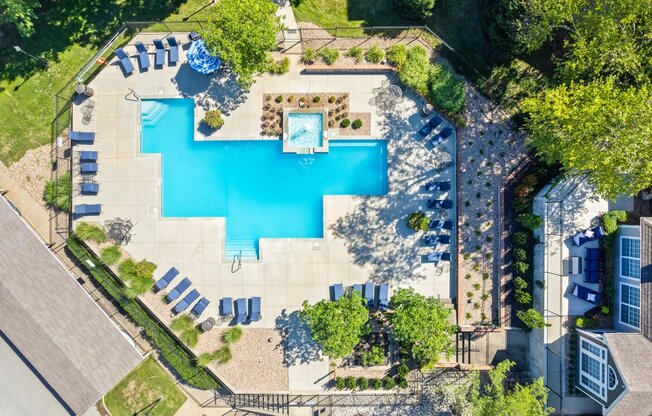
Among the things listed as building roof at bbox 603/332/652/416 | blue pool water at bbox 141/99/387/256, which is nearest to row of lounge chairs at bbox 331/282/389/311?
blue pool water at bbox 141/99/387/256

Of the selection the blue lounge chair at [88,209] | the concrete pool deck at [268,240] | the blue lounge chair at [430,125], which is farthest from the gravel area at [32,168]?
the blue lounge chair at [430,125]

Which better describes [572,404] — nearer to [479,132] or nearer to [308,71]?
[479,132]

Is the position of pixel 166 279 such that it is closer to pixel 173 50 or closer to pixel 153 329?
A: pixel 153 329

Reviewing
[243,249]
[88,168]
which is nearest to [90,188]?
[88,168]

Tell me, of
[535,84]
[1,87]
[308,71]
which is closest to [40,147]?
[1,87]

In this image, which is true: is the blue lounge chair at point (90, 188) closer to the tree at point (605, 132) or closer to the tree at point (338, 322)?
the tree at point (338, 322)

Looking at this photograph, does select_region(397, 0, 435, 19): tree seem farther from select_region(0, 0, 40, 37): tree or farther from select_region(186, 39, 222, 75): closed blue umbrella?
select_region(0, 0, 40, 37): tree
